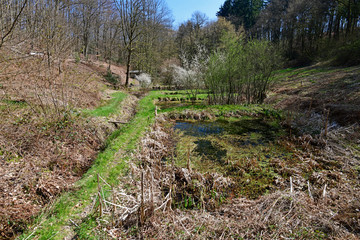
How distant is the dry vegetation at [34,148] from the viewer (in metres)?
3.38

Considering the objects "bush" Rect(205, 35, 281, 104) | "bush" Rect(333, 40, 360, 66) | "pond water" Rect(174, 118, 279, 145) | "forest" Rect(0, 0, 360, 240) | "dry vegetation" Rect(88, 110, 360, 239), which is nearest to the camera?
"dry vegetation" Rect(88, 110, 360, 239)

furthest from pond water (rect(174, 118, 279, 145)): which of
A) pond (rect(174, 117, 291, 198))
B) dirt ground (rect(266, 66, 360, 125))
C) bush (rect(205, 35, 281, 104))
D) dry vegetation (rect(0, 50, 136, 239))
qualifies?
dry vegetation (rect(0, 50, 136, 239))

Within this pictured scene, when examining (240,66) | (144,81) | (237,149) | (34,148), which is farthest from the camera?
(144,81)

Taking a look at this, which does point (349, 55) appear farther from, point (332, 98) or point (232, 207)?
point (232, 207)

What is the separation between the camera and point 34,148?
4.70m

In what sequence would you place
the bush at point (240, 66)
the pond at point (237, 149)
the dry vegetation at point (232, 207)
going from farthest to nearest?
1. the bush at point (240, 66)
2. the pond at point (237, 149)
3. the dry vegetation at point (232, 207)

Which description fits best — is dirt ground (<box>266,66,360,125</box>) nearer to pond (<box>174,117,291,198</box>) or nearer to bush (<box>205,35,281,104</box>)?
bush (<box>205,35,281,104</box>)

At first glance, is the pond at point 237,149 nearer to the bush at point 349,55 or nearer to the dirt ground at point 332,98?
the dirt ground at point 332,98

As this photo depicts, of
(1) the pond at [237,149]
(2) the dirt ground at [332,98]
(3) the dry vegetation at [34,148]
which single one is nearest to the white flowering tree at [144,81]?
(1) the pond at [237,149]

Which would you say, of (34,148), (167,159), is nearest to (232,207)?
(167,159)

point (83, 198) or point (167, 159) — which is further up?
point (167, 159)

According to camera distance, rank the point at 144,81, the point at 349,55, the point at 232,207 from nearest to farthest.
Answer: the point at 232,207 < the point at 349,55 < the point at 144,81

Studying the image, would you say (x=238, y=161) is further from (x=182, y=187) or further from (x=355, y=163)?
(x=355, y=163)

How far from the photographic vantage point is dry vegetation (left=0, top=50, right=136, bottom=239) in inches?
133
